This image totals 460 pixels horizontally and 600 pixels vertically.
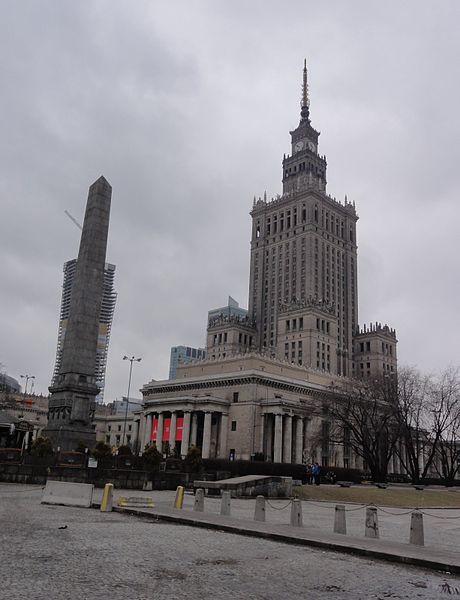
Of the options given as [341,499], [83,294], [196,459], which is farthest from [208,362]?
[341,499]

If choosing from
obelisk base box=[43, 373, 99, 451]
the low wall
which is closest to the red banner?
obelisk base box=[43, 373, 99, 451]

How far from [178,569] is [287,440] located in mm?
80400

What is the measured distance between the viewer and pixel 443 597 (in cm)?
886

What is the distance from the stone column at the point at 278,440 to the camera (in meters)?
85.5

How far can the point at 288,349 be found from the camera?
125 m

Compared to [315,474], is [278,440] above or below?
above

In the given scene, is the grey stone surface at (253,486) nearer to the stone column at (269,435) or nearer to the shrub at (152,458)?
the shrub at (152,458)

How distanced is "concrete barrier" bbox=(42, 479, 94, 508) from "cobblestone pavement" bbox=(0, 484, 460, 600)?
20.7ft

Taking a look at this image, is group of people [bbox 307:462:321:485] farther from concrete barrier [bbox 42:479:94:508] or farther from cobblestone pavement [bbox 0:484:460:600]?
cobblestone pavement [bbox 0:484:460:600]

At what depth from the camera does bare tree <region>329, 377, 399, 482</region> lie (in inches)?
2557

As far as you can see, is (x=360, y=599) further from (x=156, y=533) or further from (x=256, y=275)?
(x=256, y=275)

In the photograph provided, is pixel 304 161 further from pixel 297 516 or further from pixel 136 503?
pixel 297 516

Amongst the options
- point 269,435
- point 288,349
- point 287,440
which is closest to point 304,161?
point 288,349

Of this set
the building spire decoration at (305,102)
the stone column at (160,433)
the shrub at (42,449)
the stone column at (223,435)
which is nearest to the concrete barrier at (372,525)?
the shrub at (42,449)
